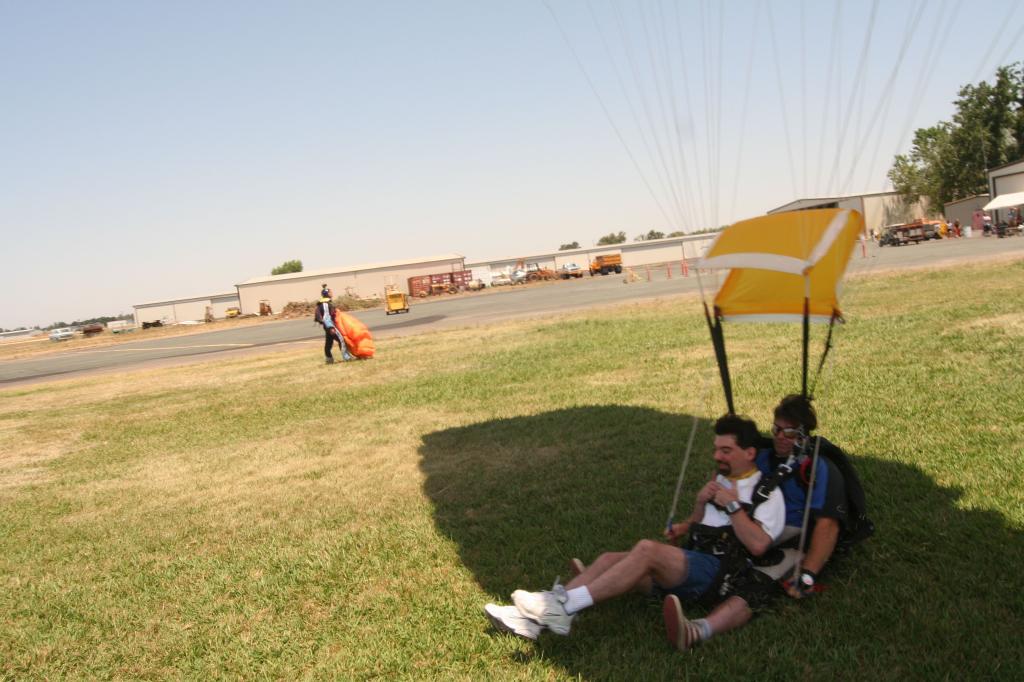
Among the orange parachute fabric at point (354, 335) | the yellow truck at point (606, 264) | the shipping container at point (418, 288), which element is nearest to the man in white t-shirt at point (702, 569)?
the orange parachute fabric at point (354, 335)

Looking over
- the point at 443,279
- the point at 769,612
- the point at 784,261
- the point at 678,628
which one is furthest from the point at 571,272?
the point at 678,628

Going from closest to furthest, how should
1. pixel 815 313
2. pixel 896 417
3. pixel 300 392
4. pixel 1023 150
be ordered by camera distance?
pixel 815 313 < pixel 896 417 < pixel 300 392 < pixel 1023 150

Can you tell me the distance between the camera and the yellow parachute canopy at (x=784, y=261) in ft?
14.5

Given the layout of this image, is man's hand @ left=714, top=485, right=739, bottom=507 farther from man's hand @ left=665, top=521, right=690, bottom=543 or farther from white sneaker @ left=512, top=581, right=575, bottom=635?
white sneaker @ left=512, top=581, right=575, bottom=635

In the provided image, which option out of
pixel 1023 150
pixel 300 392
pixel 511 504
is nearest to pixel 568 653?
pixel 511 504

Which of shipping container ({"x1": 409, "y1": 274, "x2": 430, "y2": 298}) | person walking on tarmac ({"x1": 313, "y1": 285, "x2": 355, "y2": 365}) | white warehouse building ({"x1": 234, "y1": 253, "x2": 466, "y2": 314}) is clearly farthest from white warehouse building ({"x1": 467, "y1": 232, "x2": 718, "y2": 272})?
person walking on tarmac ({"x1": 313, "y1": 285, "x2": 355, "y2": 365})

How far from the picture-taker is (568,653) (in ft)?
13.2

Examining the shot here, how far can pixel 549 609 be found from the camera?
4066 mm

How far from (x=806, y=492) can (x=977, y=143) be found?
91.0 m

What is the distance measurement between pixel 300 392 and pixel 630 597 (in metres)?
11.0

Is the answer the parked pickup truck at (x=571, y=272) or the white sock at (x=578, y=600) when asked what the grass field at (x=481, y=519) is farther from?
the parked pickup truck at (x=571, y=272)

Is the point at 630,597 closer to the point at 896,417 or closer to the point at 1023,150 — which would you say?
the point at 896,417

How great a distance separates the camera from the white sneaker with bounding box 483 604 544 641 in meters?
4.16

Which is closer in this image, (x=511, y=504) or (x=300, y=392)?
(x=511, y=504)
